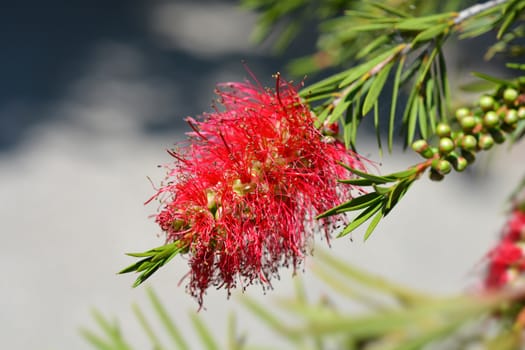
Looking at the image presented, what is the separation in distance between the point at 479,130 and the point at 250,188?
0.38 feet

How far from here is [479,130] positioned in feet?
1.00

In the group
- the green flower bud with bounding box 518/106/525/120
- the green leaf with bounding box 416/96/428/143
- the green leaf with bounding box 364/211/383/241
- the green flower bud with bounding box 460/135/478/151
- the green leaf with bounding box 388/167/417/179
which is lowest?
the green leaf with bounding box 364/211/383/241

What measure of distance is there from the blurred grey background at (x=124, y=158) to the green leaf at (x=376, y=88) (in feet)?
2.47

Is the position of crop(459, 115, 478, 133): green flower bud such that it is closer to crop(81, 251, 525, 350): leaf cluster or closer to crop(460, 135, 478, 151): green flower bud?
crop(460, 135, 478, 151): green flower bud

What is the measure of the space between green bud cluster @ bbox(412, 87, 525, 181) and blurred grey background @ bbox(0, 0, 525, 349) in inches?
28.6

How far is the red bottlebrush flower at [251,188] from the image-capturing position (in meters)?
0.27

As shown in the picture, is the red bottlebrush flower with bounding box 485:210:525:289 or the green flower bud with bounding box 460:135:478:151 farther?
the red bottlebrush flower with bounding box 485:210:525:289

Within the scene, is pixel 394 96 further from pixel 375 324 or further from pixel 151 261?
pixel 375 324

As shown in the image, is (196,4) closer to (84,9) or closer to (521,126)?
(84,9)

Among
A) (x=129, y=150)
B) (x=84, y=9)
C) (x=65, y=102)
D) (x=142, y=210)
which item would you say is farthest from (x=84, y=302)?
(x=84, y=9)

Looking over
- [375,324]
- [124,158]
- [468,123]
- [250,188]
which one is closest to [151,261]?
[250,188]

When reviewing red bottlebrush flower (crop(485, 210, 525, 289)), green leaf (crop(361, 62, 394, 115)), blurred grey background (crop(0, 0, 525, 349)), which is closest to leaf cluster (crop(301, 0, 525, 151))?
green leaf (crop(361, 62, 394, 115))

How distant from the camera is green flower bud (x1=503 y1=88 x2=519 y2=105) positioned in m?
0.30

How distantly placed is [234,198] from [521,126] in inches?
6.8
